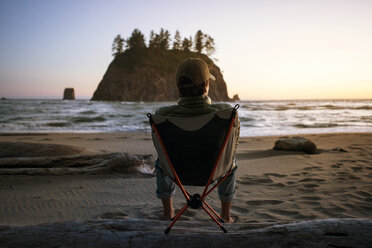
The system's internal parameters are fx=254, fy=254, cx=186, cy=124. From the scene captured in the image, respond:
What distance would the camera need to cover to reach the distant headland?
75125mm

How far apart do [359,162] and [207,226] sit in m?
5.45

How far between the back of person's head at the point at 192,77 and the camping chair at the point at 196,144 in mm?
317

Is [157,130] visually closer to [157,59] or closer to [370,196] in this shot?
[370,196]

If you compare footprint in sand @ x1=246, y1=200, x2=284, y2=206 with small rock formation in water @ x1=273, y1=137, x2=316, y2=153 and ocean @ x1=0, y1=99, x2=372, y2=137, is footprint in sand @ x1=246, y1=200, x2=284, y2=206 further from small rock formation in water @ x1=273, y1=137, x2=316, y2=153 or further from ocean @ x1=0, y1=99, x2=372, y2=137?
ocean @ x1=0, y1=99, x2=372, y2=137

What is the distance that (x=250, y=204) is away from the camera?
3.64 m

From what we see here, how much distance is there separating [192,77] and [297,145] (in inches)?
243

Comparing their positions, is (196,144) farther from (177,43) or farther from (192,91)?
(177,43)

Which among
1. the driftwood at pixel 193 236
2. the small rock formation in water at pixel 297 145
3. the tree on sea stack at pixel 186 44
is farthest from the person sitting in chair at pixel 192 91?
the tree on sea stack at pixel 186 44

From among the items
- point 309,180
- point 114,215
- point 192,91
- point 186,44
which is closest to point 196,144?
point 192,91

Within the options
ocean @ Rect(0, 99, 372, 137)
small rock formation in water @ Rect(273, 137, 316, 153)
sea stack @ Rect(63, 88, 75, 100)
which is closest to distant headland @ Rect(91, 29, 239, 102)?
sea stack @ Rect(63, 88, 75, 100)

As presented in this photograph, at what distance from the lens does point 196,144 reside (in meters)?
1.86

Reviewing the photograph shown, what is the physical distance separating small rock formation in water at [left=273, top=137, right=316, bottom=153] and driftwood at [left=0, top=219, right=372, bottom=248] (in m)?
6.02

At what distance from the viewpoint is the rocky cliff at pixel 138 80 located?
74812 mm

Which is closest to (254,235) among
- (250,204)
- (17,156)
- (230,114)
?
(230,114)
